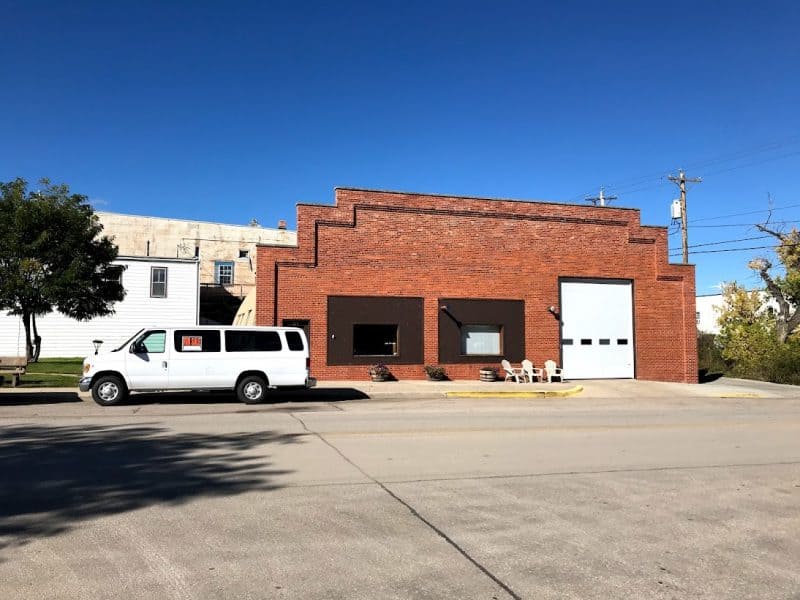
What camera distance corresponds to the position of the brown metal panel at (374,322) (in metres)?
22.4

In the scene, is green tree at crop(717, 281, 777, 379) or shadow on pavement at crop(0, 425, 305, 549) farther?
green tree at crop(717, 281, 777, 379)

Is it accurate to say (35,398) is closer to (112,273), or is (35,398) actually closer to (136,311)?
(112,273)

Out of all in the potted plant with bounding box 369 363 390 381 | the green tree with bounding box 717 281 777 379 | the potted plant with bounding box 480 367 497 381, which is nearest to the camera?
the potted plant with bounding box 369 363 390 381

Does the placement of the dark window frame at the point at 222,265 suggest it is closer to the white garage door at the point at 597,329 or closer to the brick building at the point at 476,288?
the brick building at the point at 476,288

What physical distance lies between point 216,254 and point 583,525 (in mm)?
46833

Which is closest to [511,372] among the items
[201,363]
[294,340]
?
[294,340]

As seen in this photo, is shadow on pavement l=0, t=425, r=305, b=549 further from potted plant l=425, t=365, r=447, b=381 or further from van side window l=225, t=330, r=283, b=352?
potted plant l=425, t=365, r=447, b=381

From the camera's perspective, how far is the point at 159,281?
34.2 meters

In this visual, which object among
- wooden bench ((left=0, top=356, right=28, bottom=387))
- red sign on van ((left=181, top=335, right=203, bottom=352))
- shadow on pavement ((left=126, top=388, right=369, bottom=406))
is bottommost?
shadow on pavement ((left=126, top=388, right=369, bottom=406))

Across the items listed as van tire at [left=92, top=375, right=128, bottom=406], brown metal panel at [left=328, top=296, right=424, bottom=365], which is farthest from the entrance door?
brown metal panel at [left=328, top=296, right=424, bottom=365]

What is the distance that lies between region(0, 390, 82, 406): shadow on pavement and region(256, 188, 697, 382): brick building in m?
6.55

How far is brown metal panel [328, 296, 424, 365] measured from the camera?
73.6 ft

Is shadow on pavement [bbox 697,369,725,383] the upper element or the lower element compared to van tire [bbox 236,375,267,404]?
lower

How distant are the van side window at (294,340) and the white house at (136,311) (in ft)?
62.2
